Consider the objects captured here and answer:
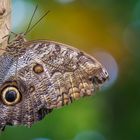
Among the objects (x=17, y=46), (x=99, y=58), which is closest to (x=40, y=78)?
(x=17, y=46)

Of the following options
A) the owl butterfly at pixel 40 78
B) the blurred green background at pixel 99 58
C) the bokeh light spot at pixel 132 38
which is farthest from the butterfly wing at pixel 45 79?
the bokeh light spot at pixel 132 38

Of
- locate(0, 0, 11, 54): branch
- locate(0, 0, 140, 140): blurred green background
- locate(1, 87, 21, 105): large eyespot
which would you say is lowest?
locate(1, 87, 21, 105): large eyespot

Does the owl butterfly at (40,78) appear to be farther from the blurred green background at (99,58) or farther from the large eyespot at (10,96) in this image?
the blurred green background at (99,58)

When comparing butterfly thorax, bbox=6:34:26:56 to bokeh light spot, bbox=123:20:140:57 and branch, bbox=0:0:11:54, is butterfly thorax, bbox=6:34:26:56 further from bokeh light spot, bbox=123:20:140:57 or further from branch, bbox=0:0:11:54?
bokeh light spot, bbox=123:20:140:57

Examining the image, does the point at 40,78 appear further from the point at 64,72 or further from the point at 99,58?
the point at 99,58

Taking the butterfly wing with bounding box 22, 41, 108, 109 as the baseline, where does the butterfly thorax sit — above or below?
above

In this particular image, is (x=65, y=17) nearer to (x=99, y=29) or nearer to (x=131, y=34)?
(x=99, y=29)

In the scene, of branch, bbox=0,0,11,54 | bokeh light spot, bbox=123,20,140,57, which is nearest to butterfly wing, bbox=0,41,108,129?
branch, bbox=0,0,11,54

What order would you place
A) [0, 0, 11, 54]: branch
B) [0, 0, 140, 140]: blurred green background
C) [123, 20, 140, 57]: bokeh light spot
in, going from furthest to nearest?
[123, 20, 140, 57]: bokeh light spot, [0, 0, 140, 140]: blurred green background, [0, 0, 11, 54]: branch
